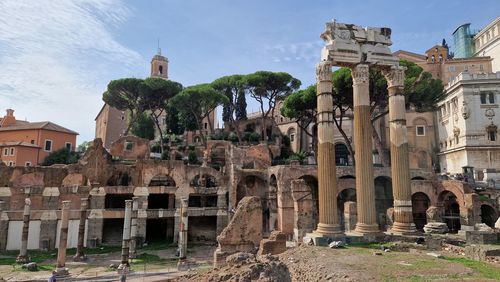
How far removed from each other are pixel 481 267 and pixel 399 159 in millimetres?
5298

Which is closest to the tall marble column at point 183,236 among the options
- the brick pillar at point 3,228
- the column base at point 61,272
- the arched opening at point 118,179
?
the column base at point 61,272

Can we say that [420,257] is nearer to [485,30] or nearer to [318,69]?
[318,69]

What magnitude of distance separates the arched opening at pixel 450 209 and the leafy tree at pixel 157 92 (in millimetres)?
26038

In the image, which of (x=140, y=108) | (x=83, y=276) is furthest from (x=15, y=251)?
(x=140, y=108)

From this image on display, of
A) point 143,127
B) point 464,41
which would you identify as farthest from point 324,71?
point 464,41

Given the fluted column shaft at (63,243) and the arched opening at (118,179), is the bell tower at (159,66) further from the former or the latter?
the fluted column shaft at (63,243)

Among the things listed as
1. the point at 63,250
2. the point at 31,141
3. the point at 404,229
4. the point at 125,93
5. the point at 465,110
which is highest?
the point at 125,93

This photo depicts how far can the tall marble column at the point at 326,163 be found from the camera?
12.3 metres

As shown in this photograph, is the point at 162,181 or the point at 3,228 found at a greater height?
the point at 162,181

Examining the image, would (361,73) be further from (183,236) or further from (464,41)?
(464,41)

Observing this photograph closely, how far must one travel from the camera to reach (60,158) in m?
34.4

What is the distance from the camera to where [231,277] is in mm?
6344

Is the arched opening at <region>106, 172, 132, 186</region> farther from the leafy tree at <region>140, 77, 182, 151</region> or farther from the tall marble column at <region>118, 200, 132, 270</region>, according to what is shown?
the leafy tree at <region>140, 77, 182, 151</region>

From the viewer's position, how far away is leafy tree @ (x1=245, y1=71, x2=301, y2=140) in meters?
36.7
